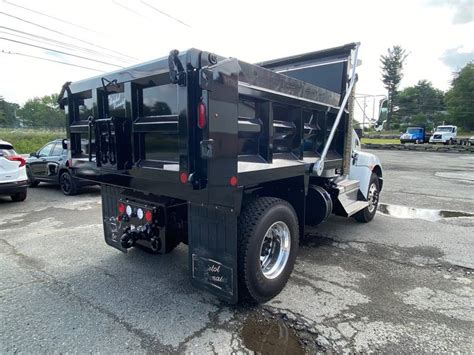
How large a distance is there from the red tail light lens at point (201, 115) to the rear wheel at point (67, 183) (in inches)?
305

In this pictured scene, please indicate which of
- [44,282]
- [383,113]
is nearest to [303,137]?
[383,113]

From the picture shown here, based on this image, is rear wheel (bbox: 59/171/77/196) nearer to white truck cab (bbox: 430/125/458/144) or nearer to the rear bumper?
the rear bumper

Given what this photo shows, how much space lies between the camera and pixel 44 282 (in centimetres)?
355

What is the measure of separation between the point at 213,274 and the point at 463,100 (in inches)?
3177

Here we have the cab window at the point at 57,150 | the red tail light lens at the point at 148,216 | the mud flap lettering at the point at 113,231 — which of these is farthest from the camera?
the cab window at the point at 57,150

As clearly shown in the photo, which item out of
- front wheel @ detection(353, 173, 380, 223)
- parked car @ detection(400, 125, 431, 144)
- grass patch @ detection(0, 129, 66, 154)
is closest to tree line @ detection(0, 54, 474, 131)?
parked car @ detection(400, 125, 431, 144)

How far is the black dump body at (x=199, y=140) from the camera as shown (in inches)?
93.6

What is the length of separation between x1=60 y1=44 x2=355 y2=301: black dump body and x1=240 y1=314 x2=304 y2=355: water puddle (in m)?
0.35

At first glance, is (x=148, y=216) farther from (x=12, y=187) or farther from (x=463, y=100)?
(x=463, y=100)

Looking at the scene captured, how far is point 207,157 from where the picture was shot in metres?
2.31

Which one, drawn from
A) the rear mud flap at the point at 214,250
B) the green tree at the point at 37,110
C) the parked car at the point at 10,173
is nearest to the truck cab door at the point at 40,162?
the parked car at the point at 10,173

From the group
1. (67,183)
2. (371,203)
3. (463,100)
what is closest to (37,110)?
(67,183)

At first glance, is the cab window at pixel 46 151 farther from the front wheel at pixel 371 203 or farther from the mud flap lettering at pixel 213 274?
the front wheel at pixel 371 203

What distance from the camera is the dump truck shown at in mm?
2402
